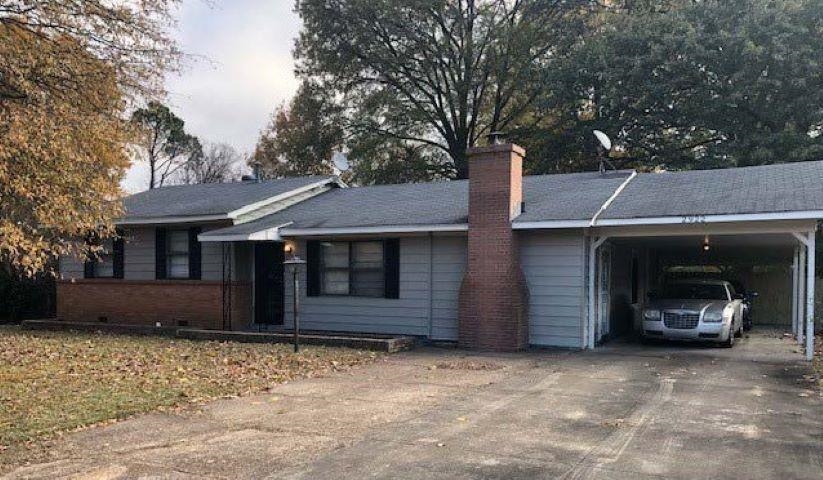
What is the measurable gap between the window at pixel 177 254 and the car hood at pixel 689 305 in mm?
11157

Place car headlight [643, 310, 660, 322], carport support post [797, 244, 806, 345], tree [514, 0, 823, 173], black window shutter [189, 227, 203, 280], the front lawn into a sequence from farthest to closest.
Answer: tree [514, 0, 823, 173] < black window shutter [189, 227, 203, 280] < car headlight [643, 310, 660, 322] < carport support post [797, 244, 806, 345] < the front lawn

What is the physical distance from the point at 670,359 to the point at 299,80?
1035 inches

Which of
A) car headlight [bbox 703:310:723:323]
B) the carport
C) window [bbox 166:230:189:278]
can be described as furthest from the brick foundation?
car headlight [bbox 703:310:723:323]

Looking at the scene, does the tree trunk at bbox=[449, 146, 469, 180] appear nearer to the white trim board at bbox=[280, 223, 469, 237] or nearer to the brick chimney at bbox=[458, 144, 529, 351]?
the white trim board at bbox=[280, 223, 469, 237]

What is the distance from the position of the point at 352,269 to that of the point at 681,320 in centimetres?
701

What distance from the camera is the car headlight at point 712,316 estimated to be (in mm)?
13203

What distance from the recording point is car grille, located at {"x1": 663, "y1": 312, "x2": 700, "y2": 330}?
13.3m

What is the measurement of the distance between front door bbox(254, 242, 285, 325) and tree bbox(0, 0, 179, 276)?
5080 millimetres

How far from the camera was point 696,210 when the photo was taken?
11.5 metres

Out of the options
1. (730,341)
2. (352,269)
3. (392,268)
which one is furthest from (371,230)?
(730,341)

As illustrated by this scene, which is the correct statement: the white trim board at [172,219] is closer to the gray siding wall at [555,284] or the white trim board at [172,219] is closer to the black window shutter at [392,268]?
the black window shutter at [392,268]

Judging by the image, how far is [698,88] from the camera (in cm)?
2283

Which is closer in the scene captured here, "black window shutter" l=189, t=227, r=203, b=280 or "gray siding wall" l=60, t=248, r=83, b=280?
"black window shutter" l=189, t=227, r=203, b=280

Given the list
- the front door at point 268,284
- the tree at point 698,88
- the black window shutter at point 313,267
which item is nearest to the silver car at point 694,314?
the black window shutter at point 313,267
